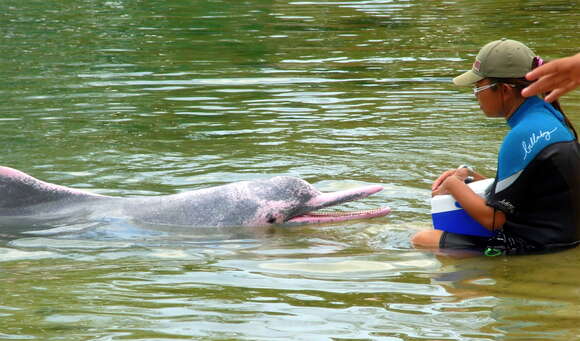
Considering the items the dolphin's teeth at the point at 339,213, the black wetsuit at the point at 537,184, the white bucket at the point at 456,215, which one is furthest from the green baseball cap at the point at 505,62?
the dolphin's teeth at the point at 339,213

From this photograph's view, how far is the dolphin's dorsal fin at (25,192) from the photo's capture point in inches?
272

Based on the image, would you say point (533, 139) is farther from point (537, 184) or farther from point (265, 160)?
point (265, 160)

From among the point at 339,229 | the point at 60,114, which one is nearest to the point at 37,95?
the point at 60,114

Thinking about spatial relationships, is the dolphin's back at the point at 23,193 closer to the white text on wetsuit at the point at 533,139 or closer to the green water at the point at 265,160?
the green water at the point at 265,160

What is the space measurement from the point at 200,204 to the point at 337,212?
3.27 ft

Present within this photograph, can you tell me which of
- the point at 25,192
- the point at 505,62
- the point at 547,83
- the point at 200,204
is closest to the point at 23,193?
the point at 25,192

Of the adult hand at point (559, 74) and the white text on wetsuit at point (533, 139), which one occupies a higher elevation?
the adult hand at point (559, 74)

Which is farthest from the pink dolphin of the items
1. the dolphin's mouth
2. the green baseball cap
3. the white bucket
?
the green baseball cap

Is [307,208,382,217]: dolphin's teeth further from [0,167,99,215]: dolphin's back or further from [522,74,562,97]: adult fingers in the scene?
[522,74,562,97]: adult fingers

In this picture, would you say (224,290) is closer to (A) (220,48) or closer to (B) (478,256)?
(B) (478,256)

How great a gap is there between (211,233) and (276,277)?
1389 millimetres

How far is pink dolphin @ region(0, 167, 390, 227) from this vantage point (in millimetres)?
6816

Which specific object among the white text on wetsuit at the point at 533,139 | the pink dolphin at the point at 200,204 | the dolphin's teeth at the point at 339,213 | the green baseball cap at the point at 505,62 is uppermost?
the green baseball cap at the point at 505,62

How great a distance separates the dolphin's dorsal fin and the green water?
1.48 feet
